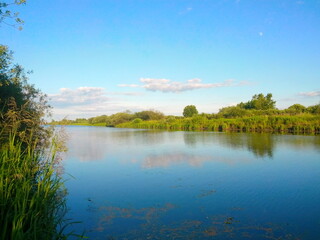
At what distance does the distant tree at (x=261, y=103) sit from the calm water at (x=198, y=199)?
149ft

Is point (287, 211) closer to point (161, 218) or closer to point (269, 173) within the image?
point (161, 218)

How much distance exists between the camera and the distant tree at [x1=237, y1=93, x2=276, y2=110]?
55569 millimetres

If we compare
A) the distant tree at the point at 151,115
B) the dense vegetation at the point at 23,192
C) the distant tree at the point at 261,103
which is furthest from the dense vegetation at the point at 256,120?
the dense vegetation at the point at 23,192

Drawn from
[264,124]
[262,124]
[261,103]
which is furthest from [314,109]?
[261,103]

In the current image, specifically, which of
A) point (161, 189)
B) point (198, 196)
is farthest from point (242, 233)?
point (161, 189)

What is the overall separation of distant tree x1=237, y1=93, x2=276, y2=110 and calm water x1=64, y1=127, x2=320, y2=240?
45.4 meters

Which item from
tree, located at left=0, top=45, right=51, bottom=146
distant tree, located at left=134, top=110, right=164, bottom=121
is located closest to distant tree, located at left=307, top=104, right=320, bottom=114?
tree, located at left=0, top=45, right=51, bottom=146

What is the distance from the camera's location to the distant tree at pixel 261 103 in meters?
55.6

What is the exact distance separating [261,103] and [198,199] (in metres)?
54.0

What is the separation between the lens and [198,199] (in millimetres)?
7027

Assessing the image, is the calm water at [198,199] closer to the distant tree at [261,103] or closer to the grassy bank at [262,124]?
the grassy bank at [262,124]

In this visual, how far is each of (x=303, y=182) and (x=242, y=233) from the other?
497 centimetres

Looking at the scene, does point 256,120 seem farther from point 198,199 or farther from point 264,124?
point 198,199

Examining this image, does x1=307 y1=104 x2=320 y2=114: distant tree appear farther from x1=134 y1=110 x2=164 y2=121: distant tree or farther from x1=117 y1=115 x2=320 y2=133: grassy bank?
x1=134 y1=110 x2=164 y2=121: distant tree
